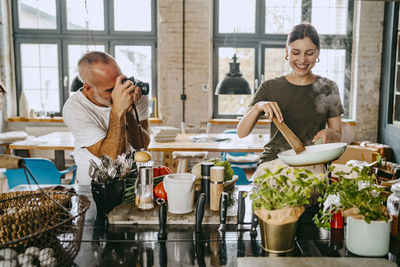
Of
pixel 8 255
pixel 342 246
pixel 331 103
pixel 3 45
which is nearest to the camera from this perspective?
pixel 8 255

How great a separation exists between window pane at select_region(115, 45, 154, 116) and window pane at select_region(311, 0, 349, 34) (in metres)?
2.96

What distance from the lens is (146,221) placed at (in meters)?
1.56

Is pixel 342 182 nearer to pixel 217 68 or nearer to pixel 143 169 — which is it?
pixel 143 169

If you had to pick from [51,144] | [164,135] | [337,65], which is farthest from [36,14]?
[337,65]

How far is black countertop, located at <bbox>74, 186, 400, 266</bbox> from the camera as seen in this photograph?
4.00 ft

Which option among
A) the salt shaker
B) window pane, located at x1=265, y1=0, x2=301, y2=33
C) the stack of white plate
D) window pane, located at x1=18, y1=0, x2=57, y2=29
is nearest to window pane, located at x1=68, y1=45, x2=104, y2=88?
window pane, located at x1=18, y1=0, x2=57, y2=29

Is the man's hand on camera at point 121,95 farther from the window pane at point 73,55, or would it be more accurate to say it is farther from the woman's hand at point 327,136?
the window pane at point 73,55

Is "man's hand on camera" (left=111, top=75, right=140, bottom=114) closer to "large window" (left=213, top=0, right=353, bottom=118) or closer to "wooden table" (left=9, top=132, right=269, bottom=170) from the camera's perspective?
"wooden table" (left=9, top=132, right=269, bottom=170)

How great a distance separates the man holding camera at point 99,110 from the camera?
2.14 metres

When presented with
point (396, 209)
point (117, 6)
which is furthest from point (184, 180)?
point (117, 6)

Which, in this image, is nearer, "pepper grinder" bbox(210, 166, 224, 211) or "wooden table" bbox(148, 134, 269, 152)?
"pepper grinder" bbox(210, 166, 224, 211)

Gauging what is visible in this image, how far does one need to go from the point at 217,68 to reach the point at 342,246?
211 inches

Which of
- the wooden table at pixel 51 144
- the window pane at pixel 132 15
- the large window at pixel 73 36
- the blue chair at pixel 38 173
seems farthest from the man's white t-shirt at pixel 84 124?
the window pane at pixel 132 15

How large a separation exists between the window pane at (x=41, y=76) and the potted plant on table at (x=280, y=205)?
6055 mm
